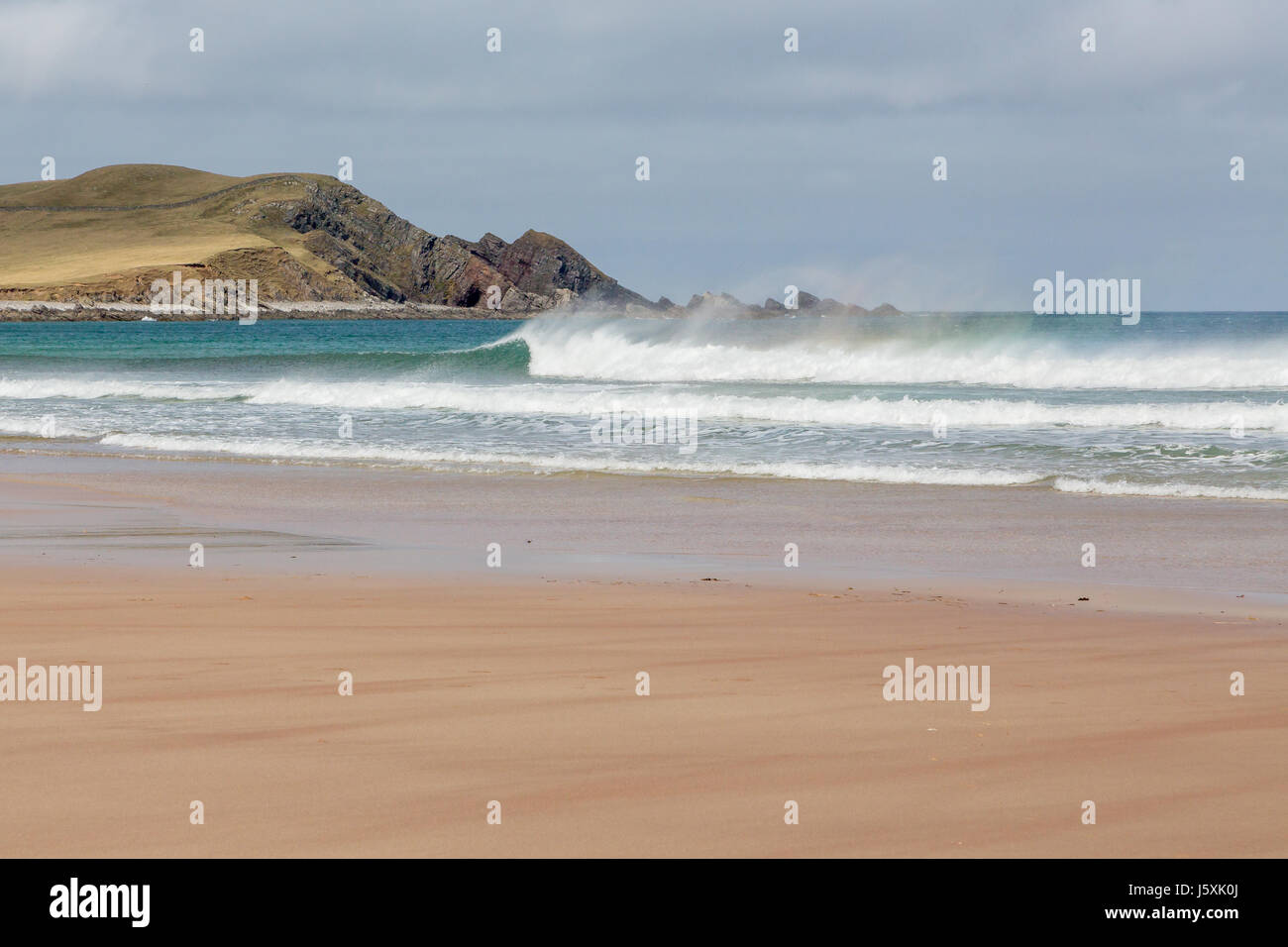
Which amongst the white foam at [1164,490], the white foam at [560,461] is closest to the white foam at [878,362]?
the white foam at [560,461]

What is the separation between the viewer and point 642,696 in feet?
18.4

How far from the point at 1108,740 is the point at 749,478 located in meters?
11.2

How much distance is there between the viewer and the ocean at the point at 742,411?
16984 millimetres

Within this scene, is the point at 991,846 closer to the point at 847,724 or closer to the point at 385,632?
the point at 847,724

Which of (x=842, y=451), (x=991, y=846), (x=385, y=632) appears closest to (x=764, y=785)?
(x=991, y=846)

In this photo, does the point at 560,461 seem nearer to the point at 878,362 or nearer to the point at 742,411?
the point at 742,411

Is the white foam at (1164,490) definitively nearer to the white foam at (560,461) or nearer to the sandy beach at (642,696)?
the white foam at (560,461)

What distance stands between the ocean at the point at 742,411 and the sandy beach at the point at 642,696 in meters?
5.25

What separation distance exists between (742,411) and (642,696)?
19213 mm

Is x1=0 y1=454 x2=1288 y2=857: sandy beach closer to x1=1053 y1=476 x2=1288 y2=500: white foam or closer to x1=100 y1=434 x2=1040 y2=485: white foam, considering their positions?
x1=1053 y1=476 x2=1288 y2=500: white foam

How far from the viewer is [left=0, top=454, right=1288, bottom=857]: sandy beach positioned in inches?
157

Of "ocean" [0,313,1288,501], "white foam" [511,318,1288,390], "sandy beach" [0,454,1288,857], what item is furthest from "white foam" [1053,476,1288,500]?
"white foam" [511,318,1288,390]

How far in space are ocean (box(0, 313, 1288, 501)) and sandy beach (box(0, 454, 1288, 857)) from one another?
5.25 m

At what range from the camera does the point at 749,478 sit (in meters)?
16.1
